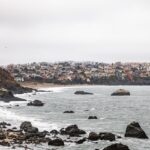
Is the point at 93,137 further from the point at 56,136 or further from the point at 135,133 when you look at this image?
the point at 135,133

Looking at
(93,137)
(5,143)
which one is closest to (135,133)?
(93,137)

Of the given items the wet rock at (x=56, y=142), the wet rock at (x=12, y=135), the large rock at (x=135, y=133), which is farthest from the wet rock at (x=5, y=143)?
the large rock at (x=135, y=133)

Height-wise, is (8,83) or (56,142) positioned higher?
(8,83)

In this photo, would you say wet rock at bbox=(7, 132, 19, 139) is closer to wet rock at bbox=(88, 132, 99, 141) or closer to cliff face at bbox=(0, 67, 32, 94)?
wet rock at bbox=(88, 132, 99, 141)

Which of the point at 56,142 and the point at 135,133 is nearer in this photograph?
the point at 56,142

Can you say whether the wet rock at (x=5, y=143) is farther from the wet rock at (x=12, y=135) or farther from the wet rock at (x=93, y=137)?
the wet rock at (x=93, y=137)

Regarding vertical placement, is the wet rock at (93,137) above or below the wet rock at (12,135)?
below

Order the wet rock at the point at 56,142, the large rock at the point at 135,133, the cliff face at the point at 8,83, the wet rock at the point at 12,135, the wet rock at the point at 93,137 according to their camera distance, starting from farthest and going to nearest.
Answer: the cliff face at the point at 8,83 → the large rock at the point at 135,133 → the wet rock at the point at 93,137 → the wet rock at the point at 12,135 → the wet rock at the point at 56,142

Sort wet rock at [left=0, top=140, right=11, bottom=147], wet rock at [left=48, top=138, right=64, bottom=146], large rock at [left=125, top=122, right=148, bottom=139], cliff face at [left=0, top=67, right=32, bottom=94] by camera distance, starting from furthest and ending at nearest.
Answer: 1. cliff face at [left=0, top=67, right=32, bottom=94]
2. large rock at [left=125, top=122, right=148, bottom=139]
3. wet rock at [left=48, top=138, right=64, bottom=146]
4. wet rock at [left=0, top=140, right=11, bottom=147]

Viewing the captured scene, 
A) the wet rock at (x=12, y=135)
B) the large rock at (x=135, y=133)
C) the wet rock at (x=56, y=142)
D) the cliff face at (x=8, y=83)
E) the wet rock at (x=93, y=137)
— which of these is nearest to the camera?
the wet rock at (x=56, y=142)

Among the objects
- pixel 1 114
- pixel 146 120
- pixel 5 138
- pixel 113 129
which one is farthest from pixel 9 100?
pixel 5 138

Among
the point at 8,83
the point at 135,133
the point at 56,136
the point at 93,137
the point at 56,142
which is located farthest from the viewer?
the point at 8,83

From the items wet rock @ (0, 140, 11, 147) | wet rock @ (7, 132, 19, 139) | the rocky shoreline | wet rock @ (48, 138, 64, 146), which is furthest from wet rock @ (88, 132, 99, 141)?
wet rock @ (0, 140, 11, 147)

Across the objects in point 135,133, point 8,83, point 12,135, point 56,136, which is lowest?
point 56,136
